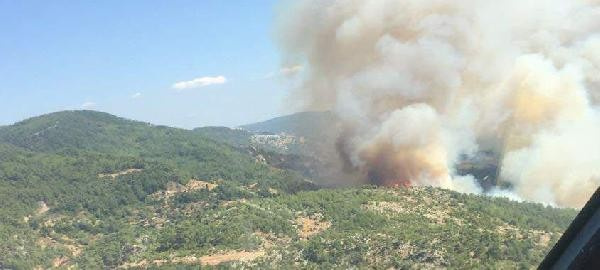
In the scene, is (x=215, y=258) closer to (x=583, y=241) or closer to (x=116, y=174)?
(x=583, y=241)

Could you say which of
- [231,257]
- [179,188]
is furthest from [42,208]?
[231,257]

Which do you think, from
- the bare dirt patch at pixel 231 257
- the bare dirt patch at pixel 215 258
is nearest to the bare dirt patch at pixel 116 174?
the bare dirt patch at pixel 215 258

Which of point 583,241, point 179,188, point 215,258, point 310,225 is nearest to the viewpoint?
point 583,241

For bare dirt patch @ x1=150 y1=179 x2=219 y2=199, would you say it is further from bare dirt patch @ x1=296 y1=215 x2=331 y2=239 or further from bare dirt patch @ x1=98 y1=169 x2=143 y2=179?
bare dirt patch @ x1=296 y1=215 x2=331 y2=239

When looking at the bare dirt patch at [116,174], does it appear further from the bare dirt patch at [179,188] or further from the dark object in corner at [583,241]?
the dark object in corner at [583,241]

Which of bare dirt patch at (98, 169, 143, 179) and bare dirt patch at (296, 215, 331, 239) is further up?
bare dirt patch at (98, 169, 143, 179)

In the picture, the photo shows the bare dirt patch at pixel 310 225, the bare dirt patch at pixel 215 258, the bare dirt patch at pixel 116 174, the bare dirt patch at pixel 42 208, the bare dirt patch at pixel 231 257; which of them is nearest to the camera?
the bare dirt patch at pixel 231 257

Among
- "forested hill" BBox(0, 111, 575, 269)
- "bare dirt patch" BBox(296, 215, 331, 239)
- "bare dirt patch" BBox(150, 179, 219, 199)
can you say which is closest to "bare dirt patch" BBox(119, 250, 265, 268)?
"forested hill" BBox(0, 111, 575, 269)
